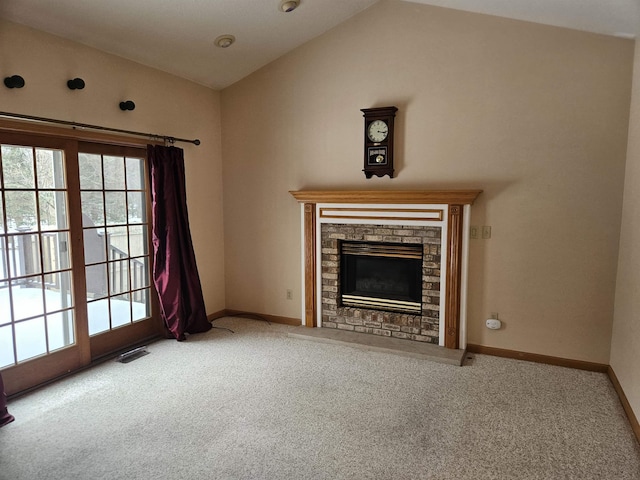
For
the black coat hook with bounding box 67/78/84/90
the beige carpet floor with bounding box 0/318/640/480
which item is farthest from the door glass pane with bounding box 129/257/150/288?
the black coat hook with bounding box 67/78/84/90

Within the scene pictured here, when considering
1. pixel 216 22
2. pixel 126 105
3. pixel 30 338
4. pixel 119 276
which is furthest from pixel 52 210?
pixel 216 22

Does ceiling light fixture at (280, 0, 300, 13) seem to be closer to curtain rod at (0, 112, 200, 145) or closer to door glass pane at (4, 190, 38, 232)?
curtain rod at (0, 112, 200, 145)

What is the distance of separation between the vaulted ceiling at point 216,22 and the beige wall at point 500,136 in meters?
0.17

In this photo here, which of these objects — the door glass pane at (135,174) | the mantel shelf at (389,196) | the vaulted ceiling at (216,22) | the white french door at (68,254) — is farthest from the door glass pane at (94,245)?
the mantel shelf at (389,196)

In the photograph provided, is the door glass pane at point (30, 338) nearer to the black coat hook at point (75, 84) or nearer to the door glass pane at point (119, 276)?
the door glass pane at point (119, 276)

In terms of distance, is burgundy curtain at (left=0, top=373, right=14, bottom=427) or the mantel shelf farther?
the mantel shelf

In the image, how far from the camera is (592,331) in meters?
3.45

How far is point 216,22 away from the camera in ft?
11.6

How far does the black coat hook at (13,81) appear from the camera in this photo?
2857mm

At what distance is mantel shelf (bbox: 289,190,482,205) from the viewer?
367 centimetres

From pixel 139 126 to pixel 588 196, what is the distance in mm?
3915

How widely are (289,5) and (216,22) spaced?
0.63m

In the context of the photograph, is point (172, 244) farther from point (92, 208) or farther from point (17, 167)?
point (17, 167)

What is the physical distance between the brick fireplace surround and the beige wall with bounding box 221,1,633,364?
0.17 m
